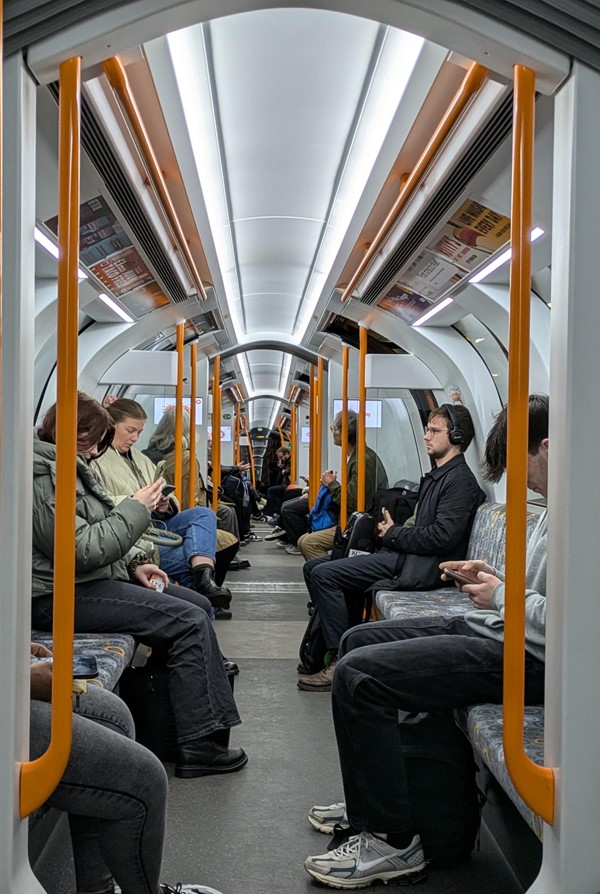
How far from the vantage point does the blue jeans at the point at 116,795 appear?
2129mm

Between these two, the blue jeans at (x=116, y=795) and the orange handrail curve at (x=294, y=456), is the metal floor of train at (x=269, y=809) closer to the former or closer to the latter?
the blue jeans at (x=116, y=795)

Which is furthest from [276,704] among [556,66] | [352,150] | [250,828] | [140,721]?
[556,66]

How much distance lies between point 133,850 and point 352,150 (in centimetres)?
389

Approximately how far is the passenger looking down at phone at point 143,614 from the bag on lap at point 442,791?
1.13 m

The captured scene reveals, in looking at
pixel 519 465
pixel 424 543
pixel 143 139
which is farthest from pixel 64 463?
pixel 424 543

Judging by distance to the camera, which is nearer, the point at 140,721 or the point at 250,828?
the point at 250,828

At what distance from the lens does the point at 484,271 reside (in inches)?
202

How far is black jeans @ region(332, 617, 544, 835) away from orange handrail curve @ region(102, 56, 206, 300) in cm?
205

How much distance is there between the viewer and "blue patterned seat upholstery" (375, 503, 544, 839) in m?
2.46

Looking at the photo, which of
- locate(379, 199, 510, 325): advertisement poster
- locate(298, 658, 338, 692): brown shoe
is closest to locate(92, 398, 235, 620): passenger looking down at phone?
locate(298, 658, 338, 692): brown shoe

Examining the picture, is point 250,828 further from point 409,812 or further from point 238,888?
point 409,812

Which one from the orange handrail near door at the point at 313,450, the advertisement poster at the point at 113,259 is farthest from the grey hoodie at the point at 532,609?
the orange handrail near door at the point at 313,450

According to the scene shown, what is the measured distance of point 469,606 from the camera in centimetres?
465

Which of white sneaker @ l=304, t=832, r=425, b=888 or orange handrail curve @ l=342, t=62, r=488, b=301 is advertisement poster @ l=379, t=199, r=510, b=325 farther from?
white sneaker @ l=304, t=832, r=425, b=888
